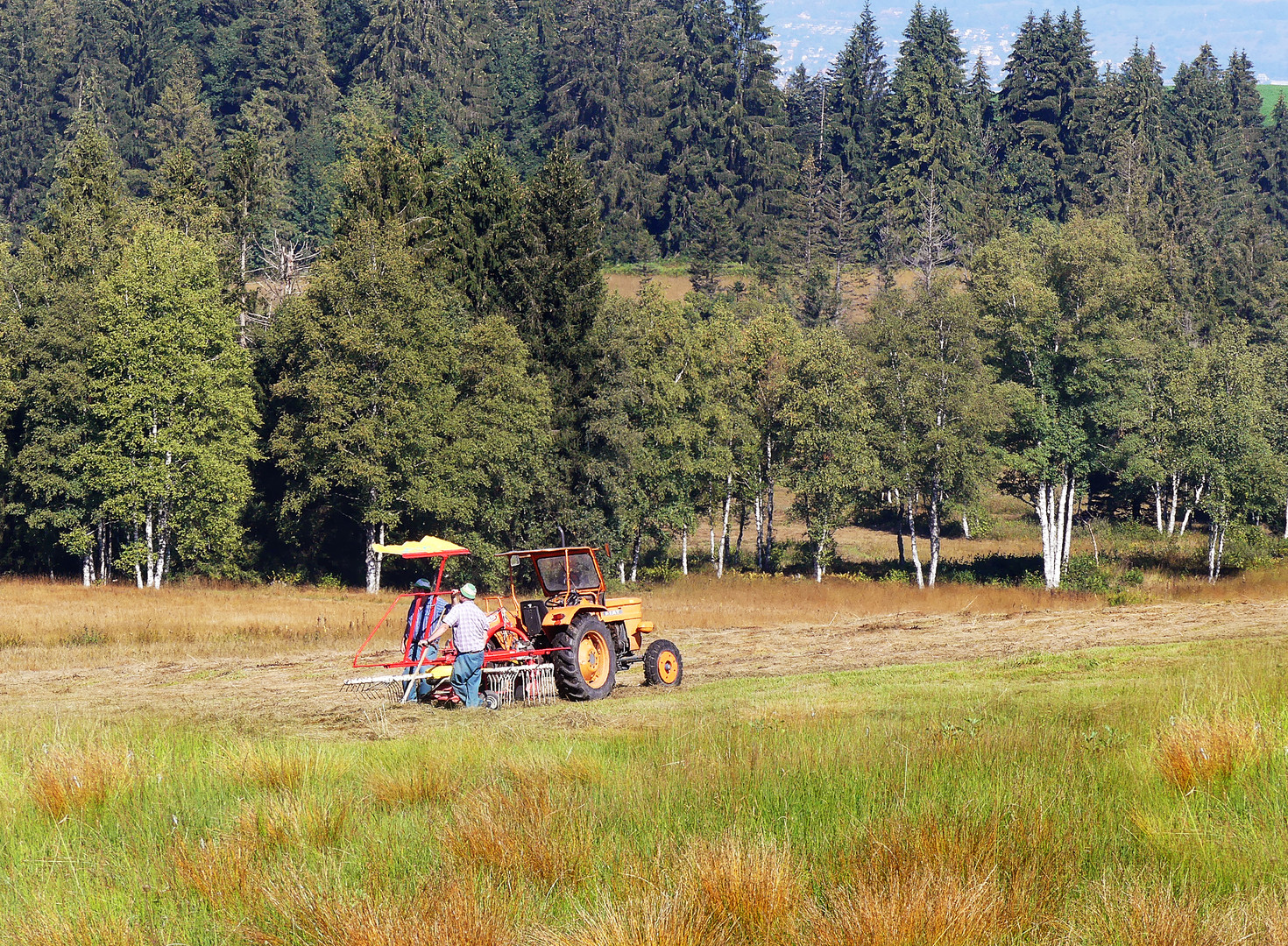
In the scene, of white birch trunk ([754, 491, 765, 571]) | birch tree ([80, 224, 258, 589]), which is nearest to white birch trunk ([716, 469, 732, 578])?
white birch trunk ([754, 491, 765, 571])

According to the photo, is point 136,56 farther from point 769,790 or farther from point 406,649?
point 769,790

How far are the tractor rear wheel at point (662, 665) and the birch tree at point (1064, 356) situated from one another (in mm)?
36869

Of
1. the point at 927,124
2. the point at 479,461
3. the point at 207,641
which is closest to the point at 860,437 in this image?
the point at 479,461

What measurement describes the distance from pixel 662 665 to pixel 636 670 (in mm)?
2668

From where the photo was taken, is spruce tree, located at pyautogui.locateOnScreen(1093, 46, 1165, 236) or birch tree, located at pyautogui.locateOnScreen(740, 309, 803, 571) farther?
spruce tree, located at pyautogui.locateOnScreen(1093, 46, 1165, 236)

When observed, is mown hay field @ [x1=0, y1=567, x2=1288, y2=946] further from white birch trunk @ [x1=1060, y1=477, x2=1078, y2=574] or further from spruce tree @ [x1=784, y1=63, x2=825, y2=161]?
spruce tree @ [x1=784, y1=63, x2=825, y2=161]

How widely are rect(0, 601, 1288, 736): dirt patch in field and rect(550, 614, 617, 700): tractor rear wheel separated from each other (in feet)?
2.70

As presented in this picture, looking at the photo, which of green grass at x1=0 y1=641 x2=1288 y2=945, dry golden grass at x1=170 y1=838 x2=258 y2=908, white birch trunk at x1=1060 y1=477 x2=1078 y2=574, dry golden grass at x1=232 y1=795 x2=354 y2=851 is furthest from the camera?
white birch trunk at x1=1060 y1=477 x2=1078 y2=574

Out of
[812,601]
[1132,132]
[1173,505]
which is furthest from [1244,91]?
[812,601]

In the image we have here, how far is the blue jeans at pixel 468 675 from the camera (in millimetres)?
16109

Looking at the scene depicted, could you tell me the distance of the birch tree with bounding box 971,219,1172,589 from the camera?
51.4 meters

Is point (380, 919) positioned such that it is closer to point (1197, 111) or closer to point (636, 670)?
point (636, 670)

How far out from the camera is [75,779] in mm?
9930

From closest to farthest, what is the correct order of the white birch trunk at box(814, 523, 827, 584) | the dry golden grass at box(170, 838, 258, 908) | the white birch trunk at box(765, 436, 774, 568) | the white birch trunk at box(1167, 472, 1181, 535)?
the dry golden grass at box(170, 838, 258, 908) < the white birch trunk at box(814, 523, 827, 584) < the white birch trunk at box(765, 436, 774, 568) < the white birch trunk at box(1167, 472, 1181, 535)
